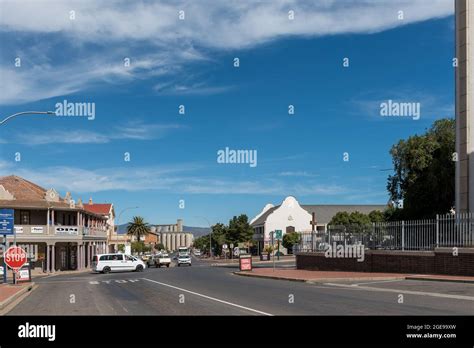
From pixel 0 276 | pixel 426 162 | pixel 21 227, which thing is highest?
pixel 426 162

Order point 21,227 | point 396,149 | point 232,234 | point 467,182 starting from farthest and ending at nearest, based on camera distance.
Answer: point 232,234
point 21,227
point 396,149
point 467,182

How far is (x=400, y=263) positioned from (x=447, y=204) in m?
18.4

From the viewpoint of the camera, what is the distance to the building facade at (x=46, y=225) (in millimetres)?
54375

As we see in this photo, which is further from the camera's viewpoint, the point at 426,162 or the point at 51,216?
the point at 51,216

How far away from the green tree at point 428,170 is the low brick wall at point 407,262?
13261 millimetres

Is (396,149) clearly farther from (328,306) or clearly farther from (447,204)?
(328,306)

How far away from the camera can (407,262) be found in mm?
30328

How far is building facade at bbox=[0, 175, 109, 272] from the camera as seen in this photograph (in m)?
54.4

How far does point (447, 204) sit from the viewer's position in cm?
4725

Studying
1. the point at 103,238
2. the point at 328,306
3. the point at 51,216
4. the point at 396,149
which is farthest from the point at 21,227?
the point at 328,306

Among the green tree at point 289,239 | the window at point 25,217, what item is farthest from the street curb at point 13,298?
the green tree at point 289,239

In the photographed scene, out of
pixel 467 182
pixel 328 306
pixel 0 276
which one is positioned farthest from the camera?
pixel 0 276

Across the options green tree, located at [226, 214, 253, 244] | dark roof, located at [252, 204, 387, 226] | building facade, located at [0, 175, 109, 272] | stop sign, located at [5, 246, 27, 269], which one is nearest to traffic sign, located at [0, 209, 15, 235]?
stop sign, located at [5, 246, 27, 269]
